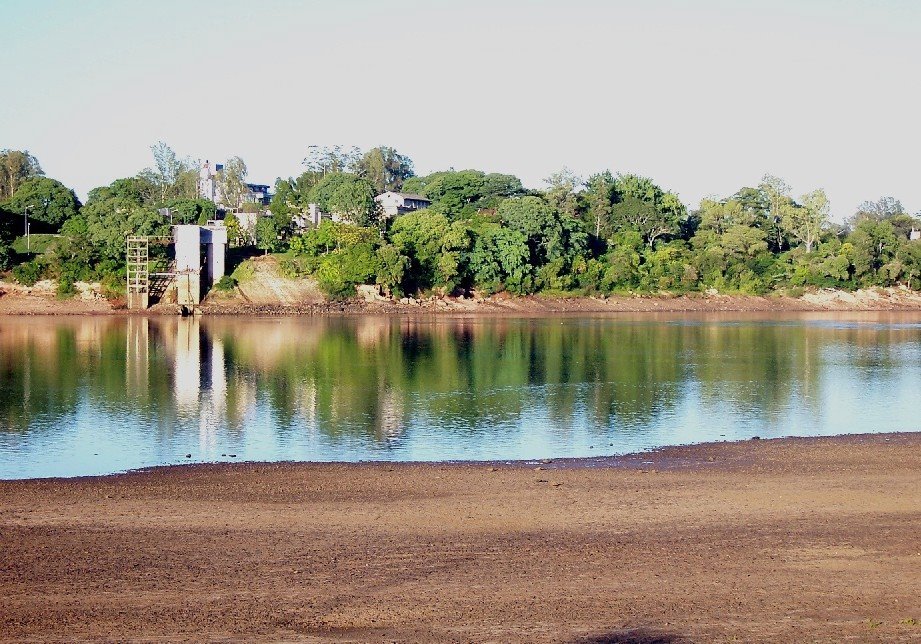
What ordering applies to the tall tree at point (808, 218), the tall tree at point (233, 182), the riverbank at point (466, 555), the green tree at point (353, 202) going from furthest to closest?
the tall tree at point (233, 182), the tall tree at point (808, 218), the green tree at point (353, 202), the riverbank at point (466, 555)

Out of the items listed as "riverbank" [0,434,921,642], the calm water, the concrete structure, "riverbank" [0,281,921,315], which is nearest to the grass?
"riverbank" [0,281,921,315]

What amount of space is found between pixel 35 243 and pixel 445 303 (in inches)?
1405

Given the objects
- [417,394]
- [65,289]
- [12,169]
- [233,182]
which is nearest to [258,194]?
[233,182]

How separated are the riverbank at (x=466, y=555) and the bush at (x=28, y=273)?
70.8 meters

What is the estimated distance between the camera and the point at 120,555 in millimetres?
13156

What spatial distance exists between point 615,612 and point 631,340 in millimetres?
48028

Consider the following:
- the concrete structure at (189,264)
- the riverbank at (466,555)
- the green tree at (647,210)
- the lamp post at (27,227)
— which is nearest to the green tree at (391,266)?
the concrete structure at (189,264)

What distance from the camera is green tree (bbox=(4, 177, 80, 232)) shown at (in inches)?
3748

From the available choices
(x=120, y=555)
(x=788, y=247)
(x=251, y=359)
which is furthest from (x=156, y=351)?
(x=788, y=247)

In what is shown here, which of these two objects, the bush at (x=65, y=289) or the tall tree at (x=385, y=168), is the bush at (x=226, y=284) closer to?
the bush at (x=65, y=289)

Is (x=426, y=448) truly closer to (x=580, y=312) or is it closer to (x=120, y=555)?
(x=120, y=555)

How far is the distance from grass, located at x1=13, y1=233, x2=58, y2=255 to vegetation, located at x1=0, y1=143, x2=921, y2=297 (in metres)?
0.21

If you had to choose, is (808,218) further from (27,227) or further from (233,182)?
(27,227)

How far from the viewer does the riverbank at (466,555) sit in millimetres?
10680
